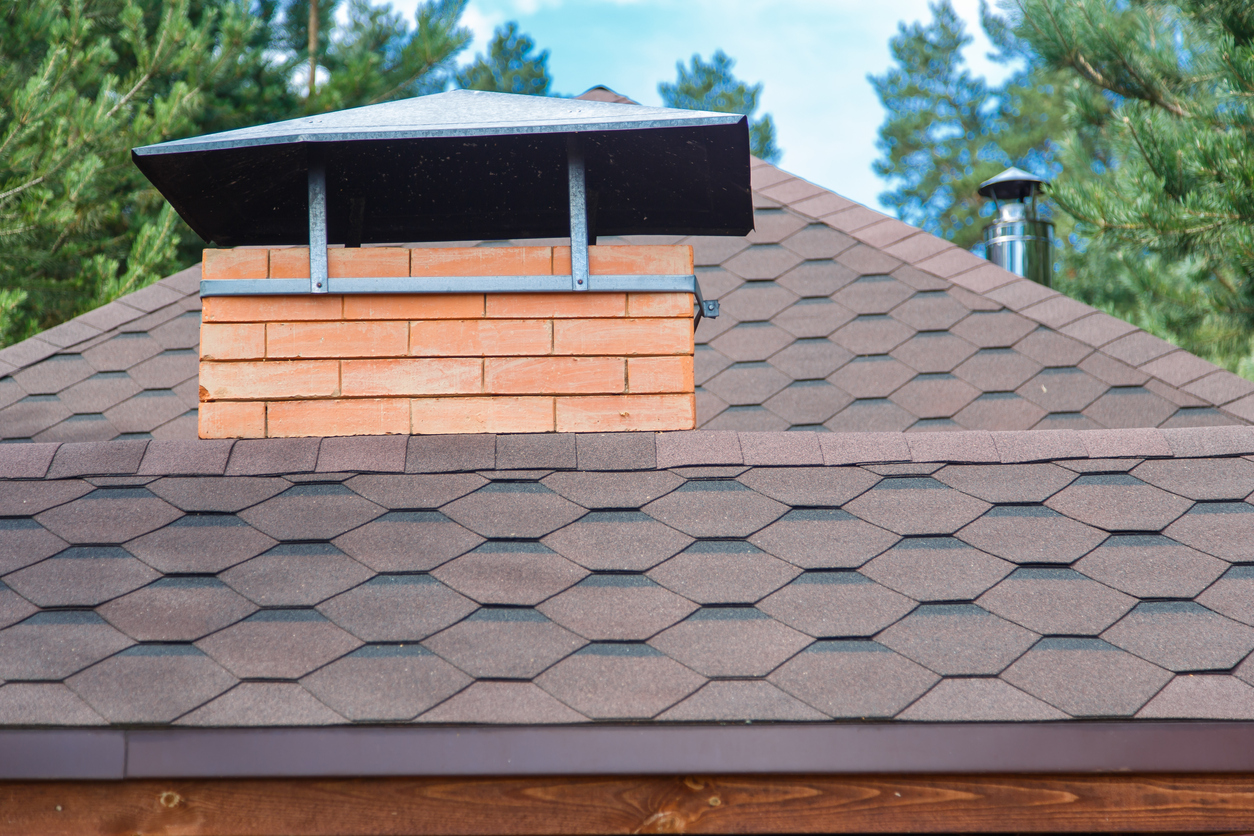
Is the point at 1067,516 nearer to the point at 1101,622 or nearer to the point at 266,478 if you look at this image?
the point at 1101,622

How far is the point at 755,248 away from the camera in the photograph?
443 centimetres

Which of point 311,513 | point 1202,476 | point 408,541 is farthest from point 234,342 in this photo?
point 1202,476

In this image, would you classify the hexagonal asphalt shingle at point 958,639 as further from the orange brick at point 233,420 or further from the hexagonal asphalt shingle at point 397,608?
the orange brick at point 233,420

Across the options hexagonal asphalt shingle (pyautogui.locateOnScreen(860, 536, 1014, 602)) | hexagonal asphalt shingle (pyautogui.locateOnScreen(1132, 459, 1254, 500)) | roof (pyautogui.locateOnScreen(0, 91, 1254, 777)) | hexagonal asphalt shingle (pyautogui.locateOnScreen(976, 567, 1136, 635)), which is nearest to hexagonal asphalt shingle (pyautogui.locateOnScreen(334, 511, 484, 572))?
roof (pyautogui.locateOnScreen(0, 91, 1254, 777))

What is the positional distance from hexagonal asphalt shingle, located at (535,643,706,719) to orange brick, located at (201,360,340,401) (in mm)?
1243

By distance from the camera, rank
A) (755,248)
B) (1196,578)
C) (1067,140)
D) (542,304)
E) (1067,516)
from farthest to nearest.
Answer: (1067,140) → (755,248) → (542,304) → (1067,516) → (1196,578)

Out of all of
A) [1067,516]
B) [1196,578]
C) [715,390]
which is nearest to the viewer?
[1196,578]

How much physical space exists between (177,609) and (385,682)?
0.60 metres

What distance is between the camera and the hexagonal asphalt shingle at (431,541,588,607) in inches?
90.5

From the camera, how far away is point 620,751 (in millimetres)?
1934

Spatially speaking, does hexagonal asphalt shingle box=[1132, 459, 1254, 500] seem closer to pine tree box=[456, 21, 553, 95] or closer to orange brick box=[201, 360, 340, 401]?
orange brick box=[201, 360, 340, 401]

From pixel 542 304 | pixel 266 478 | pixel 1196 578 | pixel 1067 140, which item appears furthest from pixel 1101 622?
pixel 1067 140

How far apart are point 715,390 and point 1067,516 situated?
1.50 metres

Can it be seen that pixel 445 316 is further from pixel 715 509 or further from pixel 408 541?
pixel 715 509
